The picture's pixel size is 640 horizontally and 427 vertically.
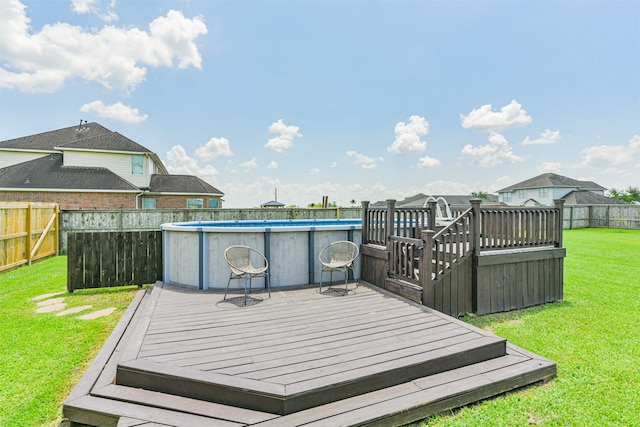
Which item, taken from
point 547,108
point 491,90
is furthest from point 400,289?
point 547,108

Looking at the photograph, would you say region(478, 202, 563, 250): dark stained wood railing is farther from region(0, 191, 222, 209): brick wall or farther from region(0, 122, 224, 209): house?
region(0, 191, 222, 209): brick wall

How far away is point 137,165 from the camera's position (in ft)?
63.6

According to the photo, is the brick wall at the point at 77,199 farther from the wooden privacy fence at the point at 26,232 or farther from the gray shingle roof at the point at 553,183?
the gray shingle roof at the point at 553,183

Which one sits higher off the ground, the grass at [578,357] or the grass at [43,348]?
the grass at [43,348]

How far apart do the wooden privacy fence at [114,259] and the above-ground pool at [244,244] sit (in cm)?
60

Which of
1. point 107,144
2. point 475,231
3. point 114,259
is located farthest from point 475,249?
point 107,144

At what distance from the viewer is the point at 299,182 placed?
22125 mm

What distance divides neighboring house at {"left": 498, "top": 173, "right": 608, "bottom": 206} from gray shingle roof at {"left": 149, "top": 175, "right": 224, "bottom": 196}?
31463 millimetres

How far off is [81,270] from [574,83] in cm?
1766

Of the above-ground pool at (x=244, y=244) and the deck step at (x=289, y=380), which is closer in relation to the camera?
the deck step at (x=289, y=380)

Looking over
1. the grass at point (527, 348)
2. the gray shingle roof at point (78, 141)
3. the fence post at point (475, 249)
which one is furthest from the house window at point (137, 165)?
the fence post at point (475, 249)

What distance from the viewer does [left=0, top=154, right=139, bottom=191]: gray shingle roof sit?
658 inches

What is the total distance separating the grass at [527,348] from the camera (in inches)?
92.6

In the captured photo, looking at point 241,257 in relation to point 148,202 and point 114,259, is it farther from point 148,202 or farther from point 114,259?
point 148,202
